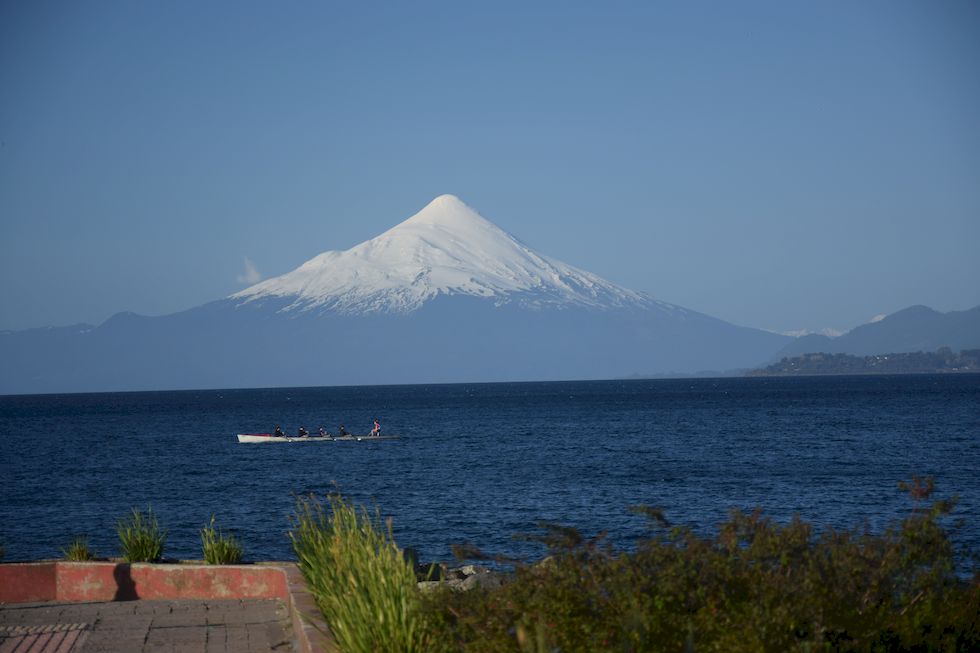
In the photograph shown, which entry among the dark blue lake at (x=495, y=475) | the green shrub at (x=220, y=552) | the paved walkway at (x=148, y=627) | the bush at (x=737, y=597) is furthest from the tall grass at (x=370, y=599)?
the green shrub at (x=220, y=552)

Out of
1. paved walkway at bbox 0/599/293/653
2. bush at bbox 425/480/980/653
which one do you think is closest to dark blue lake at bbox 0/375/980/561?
bush at bbox 425/480/980/653

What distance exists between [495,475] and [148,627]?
39.6 meters

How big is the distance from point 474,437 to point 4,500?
39911 mm

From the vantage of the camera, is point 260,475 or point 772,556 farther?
point 260,475

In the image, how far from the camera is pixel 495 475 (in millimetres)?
50125

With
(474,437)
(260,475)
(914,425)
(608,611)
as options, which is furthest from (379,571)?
(914,425)

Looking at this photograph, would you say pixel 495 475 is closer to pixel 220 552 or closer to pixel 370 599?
pixel 220 552

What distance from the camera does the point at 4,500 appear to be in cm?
4391

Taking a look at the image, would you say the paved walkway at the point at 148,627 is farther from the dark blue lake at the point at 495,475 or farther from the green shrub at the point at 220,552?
the dark blue lake at the point at 495,475

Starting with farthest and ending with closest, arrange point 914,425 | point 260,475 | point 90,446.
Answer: point 914,425
point 90,446
point 260,475

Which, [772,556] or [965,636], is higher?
[772,556]

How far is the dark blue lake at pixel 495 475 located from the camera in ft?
111

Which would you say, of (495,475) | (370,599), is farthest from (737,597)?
(495,475)

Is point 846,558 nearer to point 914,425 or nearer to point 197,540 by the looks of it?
→ point 197,540
